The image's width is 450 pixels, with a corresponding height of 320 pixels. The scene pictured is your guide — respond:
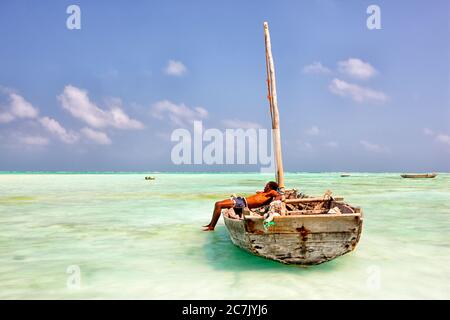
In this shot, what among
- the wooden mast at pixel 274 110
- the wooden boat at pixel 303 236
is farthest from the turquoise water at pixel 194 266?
the wooden mast at pixel 274 110

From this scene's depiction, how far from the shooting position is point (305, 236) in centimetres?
556

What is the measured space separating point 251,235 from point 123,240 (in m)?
5.19

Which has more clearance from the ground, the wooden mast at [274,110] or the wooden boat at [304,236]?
the wooden mast at [274,110]

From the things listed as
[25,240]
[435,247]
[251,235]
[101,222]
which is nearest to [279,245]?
[251,235]

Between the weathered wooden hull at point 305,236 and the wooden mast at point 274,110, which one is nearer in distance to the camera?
the weathered wooden hull at point 305,236

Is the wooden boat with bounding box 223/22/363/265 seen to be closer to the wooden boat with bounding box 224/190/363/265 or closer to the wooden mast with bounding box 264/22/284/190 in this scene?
the wooden boat with bounding box 224/190/363/265

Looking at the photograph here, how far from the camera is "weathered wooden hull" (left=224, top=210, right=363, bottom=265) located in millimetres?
5504

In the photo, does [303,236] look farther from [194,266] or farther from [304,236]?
[194,266]

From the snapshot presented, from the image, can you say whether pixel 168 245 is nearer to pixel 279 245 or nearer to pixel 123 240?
pixel 123 240

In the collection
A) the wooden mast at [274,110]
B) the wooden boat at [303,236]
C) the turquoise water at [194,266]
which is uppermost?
the wooden mast at [274,110]

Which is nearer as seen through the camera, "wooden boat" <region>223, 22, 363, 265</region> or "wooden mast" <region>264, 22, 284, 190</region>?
"wooden boat" <region>223, 22, 363, 265</region>

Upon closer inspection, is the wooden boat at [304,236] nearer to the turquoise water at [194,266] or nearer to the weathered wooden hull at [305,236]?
the weathered wooden hull at [305,236]

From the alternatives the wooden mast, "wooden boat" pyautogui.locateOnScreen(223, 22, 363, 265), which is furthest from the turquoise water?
the wooden mast

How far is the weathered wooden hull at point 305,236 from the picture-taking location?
550cm
